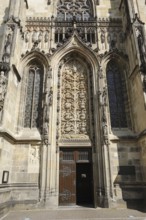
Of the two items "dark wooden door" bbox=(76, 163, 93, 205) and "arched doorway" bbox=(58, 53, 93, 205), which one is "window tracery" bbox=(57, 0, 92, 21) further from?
"dark wooden door" bbox=(76, 163, 93, 205)

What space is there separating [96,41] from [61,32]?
2.28 metres

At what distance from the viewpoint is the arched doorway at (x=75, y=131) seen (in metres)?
8.67

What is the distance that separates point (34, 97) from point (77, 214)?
19.9ft

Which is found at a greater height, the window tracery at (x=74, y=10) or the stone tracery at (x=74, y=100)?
the window tracery at (x=74, y=10)

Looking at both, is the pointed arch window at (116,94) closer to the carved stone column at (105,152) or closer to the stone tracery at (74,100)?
the carved stone column at (105,152)

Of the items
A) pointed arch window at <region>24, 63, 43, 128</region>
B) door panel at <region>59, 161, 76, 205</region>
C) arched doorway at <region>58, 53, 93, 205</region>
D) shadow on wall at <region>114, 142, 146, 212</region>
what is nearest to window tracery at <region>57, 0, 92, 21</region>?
arched doorway at <region>58, 53, 93, 205</region>

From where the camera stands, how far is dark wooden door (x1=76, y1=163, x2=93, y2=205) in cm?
936

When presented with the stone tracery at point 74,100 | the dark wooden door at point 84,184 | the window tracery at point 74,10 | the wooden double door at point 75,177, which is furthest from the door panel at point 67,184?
the window tracery at point 74,10

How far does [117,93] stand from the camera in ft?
33.8

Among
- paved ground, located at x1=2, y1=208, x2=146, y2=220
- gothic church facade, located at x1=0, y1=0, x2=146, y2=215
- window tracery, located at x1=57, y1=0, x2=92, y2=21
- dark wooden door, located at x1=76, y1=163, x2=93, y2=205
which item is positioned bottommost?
paved ground, located at x1=2, y1=208, x2=146, y2=220

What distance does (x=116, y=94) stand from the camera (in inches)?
405

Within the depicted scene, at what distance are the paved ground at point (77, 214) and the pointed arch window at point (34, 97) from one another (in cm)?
397

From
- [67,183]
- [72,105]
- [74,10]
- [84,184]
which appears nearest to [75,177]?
[67,183]

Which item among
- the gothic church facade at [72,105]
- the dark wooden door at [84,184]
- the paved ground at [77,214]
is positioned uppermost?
the gothic church facade at [72,105]
